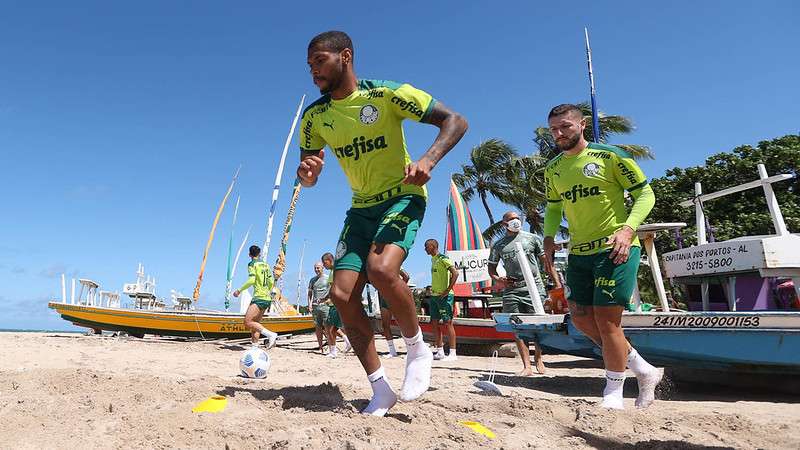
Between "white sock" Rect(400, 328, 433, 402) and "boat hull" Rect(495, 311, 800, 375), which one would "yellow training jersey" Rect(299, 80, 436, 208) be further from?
"boat hull" Rect(495, 311, 800, 375)

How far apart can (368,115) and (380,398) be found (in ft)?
5.32

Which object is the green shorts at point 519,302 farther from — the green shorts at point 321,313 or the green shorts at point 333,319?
the green shorts at point 321,313

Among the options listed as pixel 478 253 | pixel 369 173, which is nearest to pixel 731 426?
pixel 369 173

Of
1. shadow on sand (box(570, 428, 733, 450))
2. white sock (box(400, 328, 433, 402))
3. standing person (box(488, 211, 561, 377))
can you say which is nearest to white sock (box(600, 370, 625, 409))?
shadow on sand (box(570, 428, 733, 450))

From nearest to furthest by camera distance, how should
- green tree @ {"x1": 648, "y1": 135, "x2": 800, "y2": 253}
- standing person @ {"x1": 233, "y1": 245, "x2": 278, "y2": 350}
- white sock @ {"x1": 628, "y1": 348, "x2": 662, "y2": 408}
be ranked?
white sock @ {"x1": 628, "y1": 348, "x2": 662, "y2": 408} → standing person @ {"x1": 233, "y1": 245, "x2": 278, "y2": 350} → green tree @ {"x1": 648, "y1": 135, "x2": 800, "y2": 253}

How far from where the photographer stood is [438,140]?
9.56 feet

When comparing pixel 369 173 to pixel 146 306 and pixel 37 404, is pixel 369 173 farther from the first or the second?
pixel 146 306

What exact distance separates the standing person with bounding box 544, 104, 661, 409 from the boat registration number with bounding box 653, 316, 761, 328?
1.59 metres

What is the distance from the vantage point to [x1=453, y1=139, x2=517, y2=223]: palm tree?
83.6ft

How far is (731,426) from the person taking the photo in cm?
309

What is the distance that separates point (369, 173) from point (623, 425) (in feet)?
6.58

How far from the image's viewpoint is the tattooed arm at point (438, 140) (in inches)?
107

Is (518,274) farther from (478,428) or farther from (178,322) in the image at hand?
(178,322)

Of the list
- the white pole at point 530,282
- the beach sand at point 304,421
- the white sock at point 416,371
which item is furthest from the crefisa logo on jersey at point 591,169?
the white pole at point 530,282
